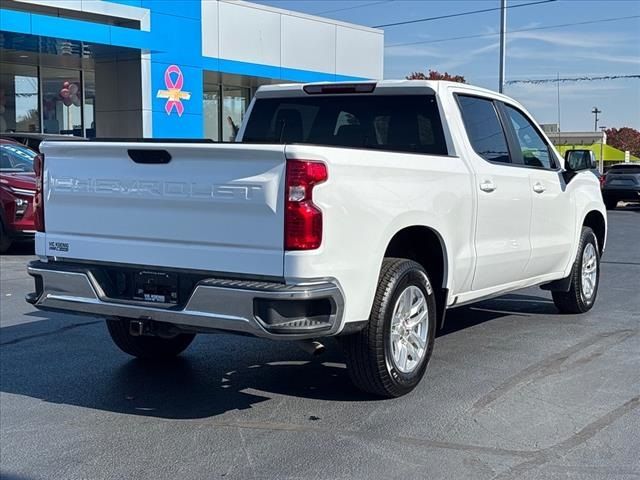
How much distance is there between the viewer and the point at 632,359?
21.7ft

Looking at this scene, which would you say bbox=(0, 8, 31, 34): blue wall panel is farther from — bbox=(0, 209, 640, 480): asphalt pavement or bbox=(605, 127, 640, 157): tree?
bbox=(605, 127, 640, 157): tree

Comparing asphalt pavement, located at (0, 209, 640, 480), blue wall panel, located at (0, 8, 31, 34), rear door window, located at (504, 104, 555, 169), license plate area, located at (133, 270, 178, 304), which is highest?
blue wall panel, located at (0, 8, 31, 34)

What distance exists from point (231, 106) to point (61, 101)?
20.1ft

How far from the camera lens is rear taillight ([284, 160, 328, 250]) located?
4625 mm

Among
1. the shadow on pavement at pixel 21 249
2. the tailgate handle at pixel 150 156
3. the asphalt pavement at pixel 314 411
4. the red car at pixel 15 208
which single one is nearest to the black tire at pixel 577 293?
the asphalt pavement at pixel 314 411

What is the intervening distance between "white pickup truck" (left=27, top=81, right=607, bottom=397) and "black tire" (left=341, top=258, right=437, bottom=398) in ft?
0.03

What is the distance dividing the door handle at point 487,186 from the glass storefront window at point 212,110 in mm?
22042

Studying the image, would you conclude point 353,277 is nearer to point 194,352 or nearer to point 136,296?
point 136,296

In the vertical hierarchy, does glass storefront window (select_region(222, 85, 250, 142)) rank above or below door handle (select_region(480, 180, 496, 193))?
above

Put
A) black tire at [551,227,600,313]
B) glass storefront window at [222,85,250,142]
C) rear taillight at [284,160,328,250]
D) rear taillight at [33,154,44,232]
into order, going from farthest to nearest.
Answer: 1. glass storefront window at [222,85,250,142]
2. black tire at [551,227,600,313]
3. rear taillight at [33,154,44,232]
4. rear taillight at [284,160,328,250]

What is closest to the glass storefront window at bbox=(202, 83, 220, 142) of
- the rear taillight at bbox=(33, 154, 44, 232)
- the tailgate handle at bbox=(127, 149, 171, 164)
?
the rear taillight at bbox=(33, 154, 44, 232)

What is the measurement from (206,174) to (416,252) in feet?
6.01

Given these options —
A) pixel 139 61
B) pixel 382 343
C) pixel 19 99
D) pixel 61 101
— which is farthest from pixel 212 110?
pixel 382 343

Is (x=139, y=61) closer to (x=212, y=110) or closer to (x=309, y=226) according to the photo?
(x=212, y=110)
